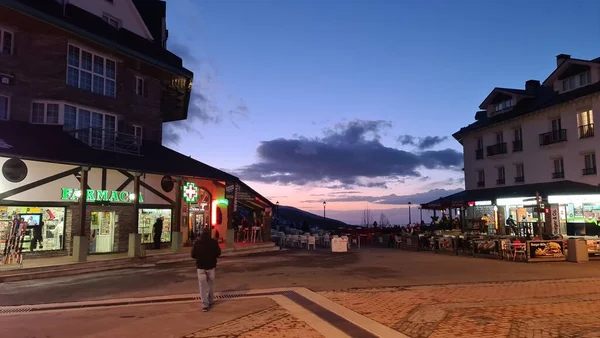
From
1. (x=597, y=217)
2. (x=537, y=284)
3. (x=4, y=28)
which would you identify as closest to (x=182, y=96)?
(x=4, y=28)

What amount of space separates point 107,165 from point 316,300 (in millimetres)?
11213

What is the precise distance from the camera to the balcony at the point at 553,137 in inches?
1246

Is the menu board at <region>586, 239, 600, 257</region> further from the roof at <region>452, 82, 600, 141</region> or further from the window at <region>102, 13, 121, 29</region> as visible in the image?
the window at <region>102, 13, 121, 29</region>

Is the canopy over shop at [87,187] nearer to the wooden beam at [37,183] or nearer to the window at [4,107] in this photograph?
the wooden beam at [37,183]

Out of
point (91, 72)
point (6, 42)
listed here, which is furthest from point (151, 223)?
point (6, 42)

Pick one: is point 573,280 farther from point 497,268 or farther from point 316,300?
point 316,300

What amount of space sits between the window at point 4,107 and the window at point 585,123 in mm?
33484

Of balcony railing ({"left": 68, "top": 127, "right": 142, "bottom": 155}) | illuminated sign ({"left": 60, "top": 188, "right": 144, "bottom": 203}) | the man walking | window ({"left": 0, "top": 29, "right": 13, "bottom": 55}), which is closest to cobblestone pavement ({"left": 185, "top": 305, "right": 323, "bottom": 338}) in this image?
the man walking

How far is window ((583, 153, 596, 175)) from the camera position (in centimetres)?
2945

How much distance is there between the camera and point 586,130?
29.9m

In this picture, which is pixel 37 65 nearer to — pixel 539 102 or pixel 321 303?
pixel 321 303

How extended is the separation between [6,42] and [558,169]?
114 feet

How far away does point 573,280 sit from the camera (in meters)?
13.6

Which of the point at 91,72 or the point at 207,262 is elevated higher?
the point at 91,72
